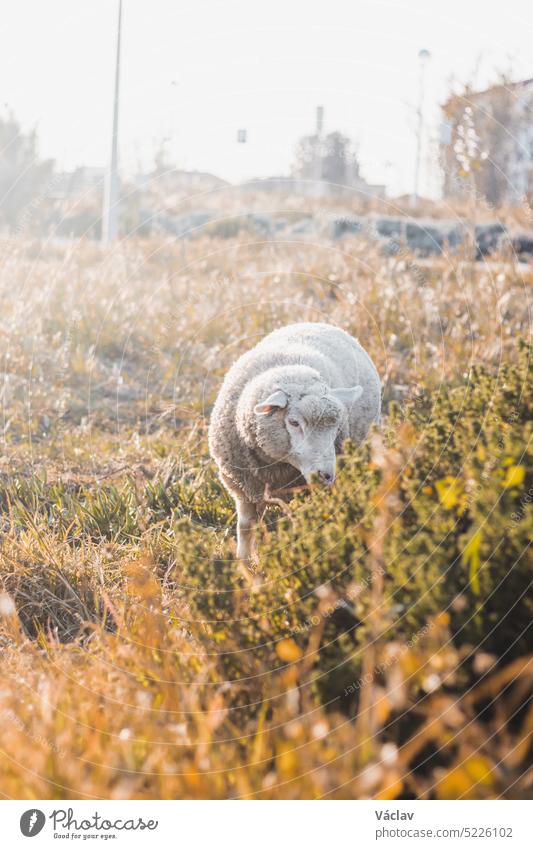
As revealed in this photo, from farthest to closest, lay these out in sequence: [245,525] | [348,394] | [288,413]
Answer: [348,394], [245,525], [288,413]

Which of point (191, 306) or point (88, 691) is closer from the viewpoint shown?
point (88, 691)

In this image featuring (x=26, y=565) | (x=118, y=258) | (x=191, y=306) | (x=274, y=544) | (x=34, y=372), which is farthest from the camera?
(x=118, y=258)

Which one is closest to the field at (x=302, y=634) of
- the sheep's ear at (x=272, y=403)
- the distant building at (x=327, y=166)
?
the sheep's ear at (x=272, y=403)

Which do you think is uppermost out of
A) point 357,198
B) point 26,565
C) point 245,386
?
point 357,198

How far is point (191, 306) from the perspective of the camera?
9633 millimetres

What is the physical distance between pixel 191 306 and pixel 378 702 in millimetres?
7784

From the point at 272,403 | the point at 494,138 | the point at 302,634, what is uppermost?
the point at 494,138

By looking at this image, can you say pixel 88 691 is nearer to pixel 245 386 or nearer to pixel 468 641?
pixel 468 641

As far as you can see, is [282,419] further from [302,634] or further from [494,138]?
[494,138]

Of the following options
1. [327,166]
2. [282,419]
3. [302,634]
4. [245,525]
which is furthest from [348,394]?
[327,166]

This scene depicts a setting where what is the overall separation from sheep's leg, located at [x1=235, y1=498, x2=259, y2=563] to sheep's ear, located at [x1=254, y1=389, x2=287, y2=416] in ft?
2.25

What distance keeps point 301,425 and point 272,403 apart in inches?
8.5

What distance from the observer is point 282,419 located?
190 inches
